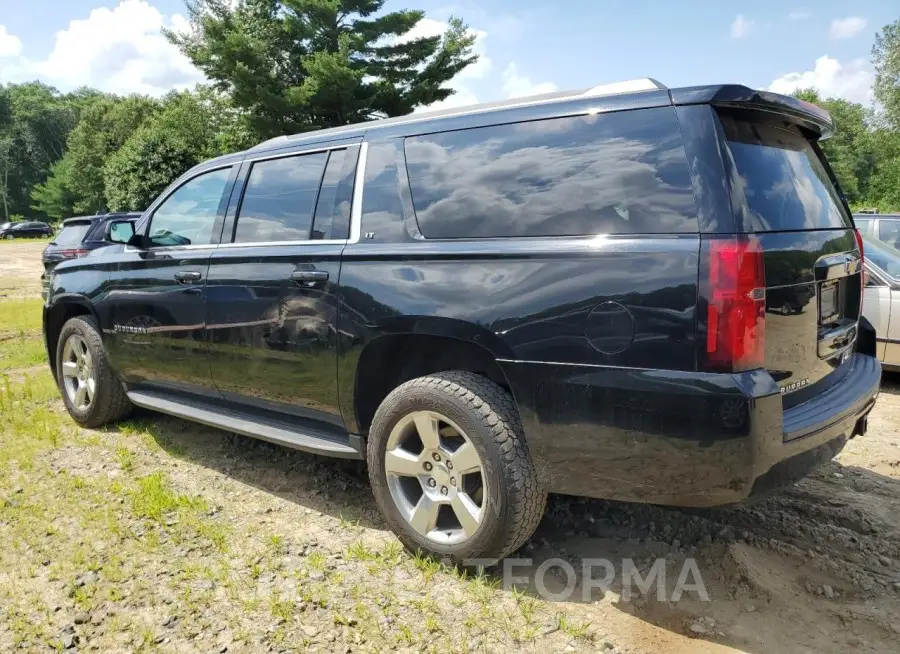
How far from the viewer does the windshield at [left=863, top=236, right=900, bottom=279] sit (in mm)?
5930

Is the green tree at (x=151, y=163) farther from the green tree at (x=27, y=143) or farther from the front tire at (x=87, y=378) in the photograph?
the green tree at (x=27, y=143)

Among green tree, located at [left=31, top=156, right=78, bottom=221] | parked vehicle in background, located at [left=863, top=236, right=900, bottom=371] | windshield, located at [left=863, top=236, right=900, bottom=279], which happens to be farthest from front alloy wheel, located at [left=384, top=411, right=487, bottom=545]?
green tree, located at [left=31, top=156, right=78, bottom=221]

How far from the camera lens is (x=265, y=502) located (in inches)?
145

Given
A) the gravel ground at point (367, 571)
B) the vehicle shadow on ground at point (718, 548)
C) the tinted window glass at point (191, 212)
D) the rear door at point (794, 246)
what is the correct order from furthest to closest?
the tinted window glass at point (191, 212), the vehicle shadow on ground at point (718, 548), the gravel ground at point (367, 571), the rear door at point (794, 246)

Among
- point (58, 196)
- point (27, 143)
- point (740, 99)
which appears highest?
point (27, 143)

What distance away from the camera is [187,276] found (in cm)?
396

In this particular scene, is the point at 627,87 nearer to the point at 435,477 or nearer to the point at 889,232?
the point at 435,477

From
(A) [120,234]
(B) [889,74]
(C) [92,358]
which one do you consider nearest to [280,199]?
(A) [120,234]

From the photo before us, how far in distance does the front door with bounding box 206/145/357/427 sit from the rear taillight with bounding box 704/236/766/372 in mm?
1690

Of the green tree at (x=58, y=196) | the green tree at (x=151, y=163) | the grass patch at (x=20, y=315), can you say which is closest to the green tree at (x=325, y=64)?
the green tree at (x=151, y=163)

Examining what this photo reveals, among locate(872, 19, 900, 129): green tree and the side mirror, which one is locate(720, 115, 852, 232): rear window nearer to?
the side mirror

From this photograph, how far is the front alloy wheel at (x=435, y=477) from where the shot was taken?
2.78 m
